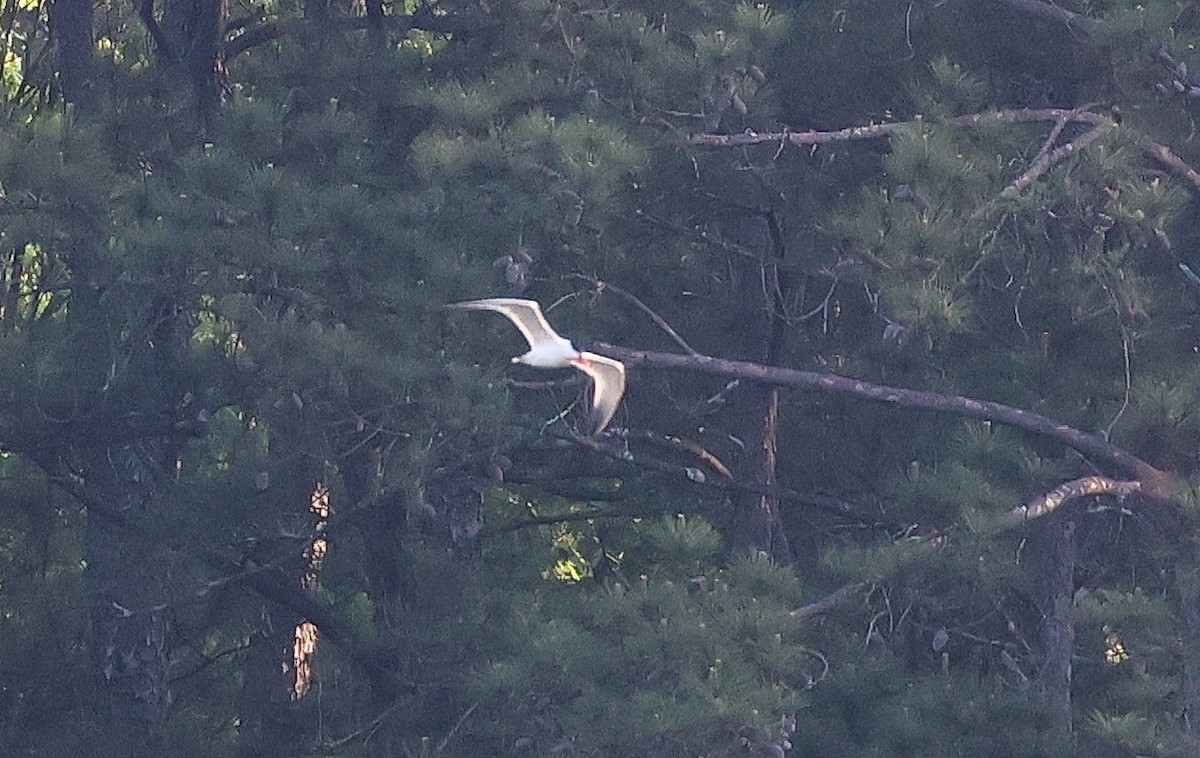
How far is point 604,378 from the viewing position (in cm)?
598

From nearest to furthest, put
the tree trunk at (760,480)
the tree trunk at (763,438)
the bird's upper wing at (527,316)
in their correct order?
the bird's upper wing at (527,316) → the tree trunk at (763,438) → the tree trunk at (760,480)

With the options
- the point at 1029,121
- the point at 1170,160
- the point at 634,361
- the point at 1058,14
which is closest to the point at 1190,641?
the point at 1170,160

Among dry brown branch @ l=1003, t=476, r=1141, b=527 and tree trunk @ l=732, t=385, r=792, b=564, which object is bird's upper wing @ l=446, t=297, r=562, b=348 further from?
tree trunk @ l=732, t=385, r=792, b=564

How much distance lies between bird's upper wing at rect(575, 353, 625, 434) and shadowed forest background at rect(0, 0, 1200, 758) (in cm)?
10

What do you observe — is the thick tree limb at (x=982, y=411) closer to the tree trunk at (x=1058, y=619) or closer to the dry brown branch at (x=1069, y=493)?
the dry brown branch at (x=1069, y=493)

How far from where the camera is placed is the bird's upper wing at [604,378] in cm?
Result: 565

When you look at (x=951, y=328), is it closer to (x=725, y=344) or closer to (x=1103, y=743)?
(x=1103, y=743)

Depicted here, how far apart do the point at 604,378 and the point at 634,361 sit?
206mm

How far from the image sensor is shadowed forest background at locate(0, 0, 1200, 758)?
5.92m

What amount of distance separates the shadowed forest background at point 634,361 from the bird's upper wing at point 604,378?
105 millimetres

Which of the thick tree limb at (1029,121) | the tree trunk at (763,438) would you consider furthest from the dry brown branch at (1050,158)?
the tree trunk at (763,438)

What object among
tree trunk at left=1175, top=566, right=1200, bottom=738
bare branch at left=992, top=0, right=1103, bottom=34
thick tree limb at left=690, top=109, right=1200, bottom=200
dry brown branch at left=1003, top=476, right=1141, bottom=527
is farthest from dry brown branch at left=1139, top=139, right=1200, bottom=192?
tree trunk at left=1175, top=566, right=1200, bottom=738

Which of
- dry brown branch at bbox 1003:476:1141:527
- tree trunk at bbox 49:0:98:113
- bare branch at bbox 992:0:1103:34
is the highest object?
bare branch at bbox 992:0:1103:34

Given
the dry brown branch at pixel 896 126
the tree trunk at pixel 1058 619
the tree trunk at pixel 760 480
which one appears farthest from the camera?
the tree trunk at pixel 760 480
